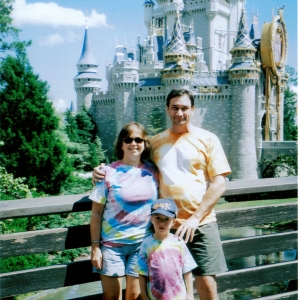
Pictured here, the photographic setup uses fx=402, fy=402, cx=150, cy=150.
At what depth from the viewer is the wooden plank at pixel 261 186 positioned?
6.70 feet

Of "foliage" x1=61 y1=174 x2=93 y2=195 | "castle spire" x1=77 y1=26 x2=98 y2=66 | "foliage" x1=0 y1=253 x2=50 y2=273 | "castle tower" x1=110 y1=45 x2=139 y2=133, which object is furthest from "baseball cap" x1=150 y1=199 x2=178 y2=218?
"castle spire" x1=77 y1=26 x2=98 y2=66

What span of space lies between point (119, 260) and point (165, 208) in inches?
13.2

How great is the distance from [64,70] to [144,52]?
21.1 metres

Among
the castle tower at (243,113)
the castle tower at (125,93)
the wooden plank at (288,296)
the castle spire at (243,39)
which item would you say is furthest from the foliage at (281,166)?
the wooden plank at (288,296)

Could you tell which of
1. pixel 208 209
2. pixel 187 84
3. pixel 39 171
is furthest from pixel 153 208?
pixel 187 84

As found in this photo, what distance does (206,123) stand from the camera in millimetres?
23656

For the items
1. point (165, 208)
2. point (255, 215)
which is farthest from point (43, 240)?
point (255, 215)

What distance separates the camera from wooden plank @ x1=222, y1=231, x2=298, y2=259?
6.98ft

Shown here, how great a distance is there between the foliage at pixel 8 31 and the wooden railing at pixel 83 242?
20.3ft

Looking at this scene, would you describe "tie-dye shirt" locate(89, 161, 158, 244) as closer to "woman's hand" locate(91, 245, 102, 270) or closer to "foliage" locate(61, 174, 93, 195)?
"woman's hand" locate(91, 245, 102, 270)

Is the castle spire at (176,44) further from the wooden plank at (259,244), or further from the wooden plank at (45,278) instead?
the wooden plank at (45,278)

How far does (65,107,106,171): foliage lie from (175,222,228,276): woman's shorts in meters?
18.5

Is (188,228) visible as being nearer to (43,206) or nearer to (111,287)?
(111,287)

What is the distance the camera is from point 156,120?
23703 mm
